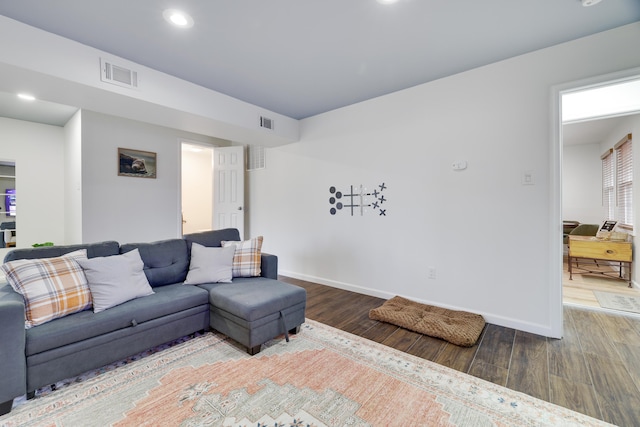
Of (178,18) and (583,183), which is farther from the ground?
(178,18)

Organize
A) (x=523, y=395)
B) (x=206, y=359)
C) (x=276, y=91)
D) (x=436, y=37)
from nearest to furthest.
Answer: (x=523, y=395) → (x=206, y=359) → (x=436, y=37) → (x=276, y=91)

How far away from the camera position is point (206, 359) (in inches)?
82.9

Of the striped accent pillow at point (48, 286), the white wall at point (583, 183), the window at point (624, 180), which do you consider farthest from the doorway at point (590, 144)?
the striped accent pillow at point (48, 286)

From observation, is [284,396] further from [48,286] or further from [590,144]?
[590,144]

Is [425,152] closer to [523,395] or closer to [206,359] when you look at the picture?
[523,395]

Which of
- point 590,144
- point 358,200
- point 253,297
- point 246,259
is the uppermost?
point 590,144

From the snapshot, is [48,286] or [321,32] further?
[321,32]

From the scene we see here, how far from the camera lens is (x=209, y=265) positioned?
273 centimetres

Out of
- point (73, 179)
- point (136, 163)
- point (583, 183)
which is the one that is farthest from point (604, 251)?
point (73, 179)

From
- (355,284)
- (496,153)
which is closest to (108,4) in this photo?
(496,153)

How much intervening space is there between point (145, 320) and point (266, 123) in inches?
111

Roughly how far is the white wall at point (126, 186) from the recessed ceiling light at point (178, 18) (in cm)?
282

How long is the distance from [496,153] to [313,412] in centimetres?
270

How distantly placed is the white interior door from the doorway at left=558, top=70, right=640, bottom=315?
438cm
